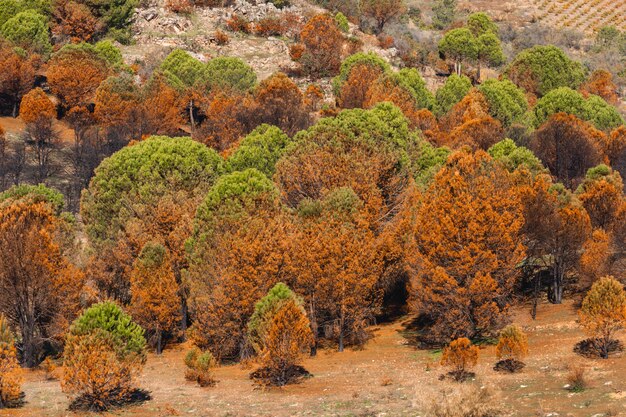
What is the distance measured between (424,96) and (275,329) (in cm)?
6453

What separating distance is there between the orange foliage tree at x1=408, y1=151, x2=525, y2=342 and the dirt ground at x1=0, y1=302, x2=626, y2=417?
8.09ft

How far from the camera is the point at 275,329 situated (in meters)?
40.9

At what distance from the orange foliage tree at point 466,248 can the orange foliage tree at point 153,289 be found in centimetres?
1681

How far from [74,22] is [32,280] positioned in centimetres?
7794

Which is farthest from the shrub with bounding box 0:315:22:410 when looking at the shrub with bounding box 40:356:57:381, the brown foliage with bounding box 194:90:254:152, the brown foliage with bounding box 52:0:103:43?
the brown foliage with bounding box 52:0:103:43

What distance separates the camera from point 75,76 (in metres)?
97.8

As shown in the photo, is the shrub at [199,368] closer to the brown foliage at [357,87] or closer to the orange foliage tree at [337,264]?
the orange foliage tree at [337,264]

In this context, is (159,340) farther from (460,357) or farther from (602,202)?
(602,202)

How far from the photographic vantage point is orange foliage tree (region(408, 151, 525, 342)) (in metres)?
46.0

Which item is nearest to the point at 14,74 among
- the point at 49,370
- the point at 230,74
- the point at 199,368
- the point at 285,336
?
the point at 230,74

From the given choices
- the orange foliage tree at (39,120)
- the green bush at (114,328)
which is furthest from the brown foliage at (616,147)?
the orange foliage tree at (39,120)

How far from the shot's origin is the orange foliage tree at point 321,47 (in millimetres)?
115500

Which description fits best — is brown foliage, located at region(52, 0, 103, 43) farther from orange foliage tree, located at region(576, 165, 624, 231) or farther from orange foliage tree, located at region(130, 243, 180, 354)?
orange foliage tree, located at region(576, 165, 624, 231)

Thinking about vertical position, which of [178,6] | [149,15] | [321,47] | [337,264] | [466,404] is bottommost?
[466,404]
